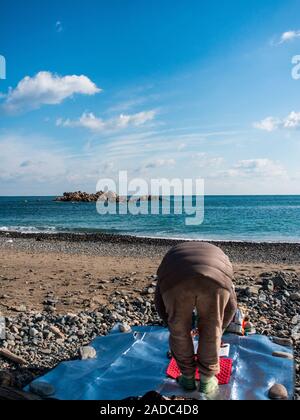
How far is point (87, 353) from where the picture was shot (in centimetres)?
525

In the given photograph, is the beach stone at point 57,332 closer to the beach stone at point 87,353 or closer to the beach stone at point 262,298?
the beach stone at point 87,353

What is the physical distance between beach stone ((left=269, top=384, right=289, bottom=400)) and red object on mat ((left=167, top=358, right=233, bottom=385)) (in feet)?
1.42

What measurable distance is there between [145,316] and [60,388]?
117 inches

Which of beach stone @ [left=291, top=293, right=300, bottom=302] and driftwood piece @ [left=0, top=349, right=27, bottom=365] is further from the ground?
beach stone @ [left=291, top=293, right=300, bottom=302]

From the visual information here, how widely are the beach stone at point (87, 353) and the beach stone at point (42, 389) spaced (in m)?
0.87

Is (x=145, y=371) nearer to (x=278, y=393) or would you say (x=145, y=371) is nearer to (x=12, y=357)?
(x=278, y=393)

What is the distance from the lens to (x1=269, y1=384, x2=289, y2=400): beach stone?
164 inches

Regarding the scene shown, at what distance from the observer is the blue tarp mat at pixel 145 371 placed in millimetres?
4309

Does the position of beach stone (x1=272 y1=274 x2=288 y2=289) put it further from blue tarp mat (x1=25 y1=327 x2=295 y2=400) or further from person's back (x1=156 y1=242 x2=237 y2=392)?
person's back (x1=156 y1=242 x2=237 y2=392)

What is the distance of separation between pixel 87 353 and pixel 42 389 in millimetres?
981

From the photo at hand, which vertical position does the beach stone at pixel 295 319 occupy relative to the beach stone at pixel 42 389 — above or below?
below

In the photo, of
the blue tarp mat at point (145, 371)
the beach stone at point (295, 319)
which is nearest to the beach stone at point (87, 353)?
the blue tarp mat at point (145, 371)

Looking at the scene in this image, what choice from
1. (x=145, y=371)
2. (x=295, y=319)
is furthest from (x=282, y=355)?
(x=295, y=319)

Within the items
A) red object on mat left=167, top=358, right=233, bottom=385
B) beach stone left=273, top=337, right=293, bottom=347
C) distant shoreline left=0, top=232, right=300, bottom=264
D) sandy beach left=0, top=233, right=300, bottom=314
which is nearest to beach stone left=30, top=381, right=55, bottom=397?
red object on mat left=167, top=358, right=233, bottom=385
